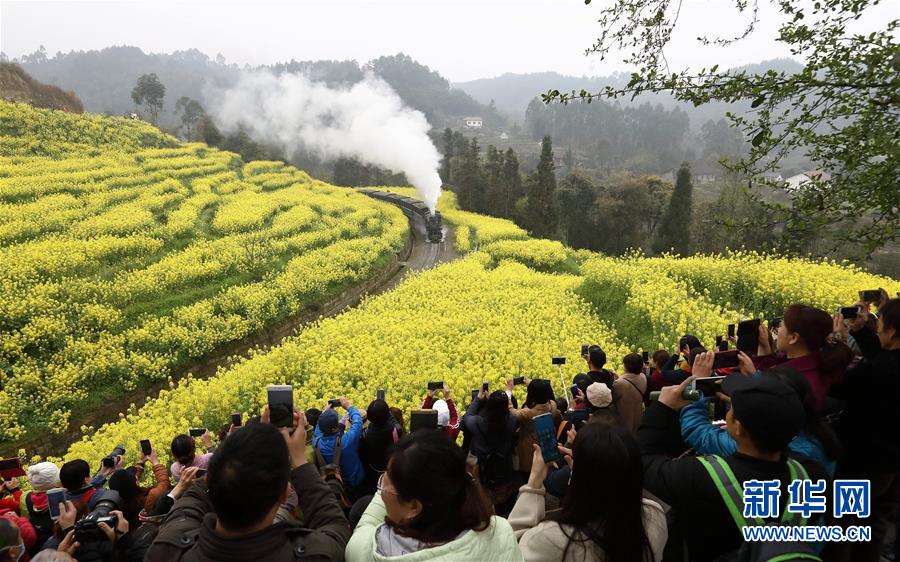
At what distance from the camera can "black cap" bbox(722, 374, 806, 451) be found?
205 cm

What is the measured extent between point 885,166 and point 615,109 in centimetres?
11286

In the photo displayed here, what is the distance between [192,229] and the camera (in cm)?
2177

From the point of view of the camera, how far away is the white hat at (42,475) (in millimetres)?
3605

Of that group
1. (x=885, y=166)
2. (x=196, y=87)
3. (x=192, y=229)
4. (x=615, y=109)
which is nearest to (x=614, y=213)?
(x=192, y=229)

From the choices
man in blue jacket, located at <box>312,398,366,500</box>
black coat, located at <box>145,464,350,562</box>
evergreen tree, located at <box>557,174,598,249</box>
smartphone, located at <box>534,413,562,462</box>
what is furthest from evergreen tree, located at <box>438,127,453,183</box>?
black coat, located at <box>145,464,350,562</box>

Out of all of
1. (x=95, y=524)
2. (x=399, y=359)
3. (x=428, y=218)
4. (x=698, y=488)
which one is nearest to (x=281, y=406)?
(x=95, y=524)

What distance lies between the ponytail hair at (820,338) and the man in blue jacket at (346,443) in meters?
3.48

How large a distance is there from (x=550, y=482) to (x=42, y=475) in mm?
4002

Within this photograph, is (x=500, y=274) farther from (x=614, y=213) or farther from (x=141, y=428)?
(x=614, y=213)

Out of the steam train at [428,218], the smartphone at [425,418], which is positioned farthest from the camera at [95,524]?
the steam train at [428,218]

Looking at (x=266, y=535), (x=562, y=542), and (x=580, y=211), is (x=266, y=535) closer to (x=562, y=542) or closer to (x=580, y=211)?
(x=562, y=542)

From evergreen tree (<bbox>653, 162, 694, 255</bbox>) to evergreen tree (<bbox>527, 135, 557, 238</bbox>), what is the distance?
7689mm

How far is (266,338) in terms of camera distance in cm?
1519

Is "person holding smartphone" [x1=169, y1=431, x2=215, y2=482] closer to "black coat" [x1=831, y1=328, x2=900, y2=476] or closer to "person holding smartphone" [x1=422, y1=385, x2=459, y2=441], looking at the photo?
"person holding smartphone" [x1=422, y1=385, x2=459, y2=441]
